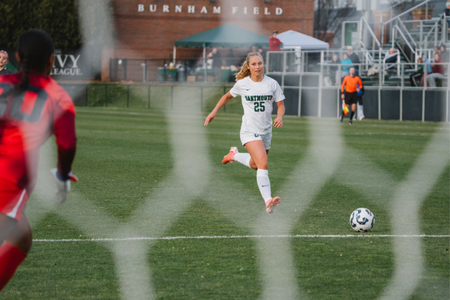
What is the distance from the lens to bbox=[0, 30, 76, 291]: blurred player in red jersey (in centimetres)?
324

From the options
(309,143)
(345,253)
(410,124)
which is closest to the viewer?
(345,253)

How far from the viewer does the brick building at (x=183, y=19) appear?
39.2 m

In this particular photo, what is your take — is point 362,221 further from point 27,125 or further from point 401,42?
point 401,42

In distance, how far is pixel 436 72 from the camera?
76.4 ft

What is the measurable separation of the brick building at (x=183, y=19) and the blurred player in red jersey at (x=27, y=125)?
3614 centimetres

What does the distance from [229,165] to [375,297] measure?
762 centimetres

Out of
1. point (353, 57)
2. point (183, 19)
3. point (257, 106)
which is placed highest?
point (183, 19)

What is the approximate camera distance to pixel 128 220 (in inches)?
263

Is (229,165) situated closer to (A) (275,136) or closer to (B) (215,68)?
(A) (275,136)

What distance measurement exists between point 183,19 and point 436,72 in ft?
66.9

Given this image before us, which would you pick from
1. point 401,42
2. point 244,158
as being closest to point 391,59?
point 401,42

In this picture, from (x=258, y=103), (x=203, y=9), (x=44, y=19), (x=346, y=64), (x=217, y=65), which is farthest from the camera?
(x=203, y=9)

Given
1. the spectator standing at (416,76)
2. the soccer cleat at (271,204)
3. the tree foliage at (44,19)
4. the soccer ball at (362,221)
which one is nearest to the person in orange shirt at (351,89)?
the spectator standing at (416,76)

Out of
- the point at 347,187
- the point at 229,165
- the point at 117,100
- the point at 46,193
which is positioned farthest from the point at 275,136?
the point at 117,100
